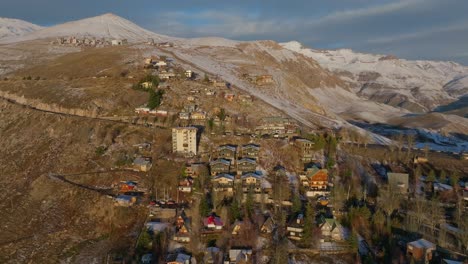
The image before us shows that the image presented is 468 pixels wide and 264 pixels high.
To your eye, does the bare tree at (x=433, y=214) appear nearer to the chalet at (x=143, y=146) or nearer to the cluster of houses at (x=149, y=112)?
the chalet at (x=143, y=146)

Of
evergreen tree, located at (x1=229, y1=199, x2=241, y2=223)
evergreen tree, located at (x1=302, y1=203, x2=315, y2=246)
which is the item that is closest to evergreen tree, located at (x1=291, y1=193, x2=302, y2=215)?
evergreen tree, located at (x1=302, y1=203, x2=315, y2=246)

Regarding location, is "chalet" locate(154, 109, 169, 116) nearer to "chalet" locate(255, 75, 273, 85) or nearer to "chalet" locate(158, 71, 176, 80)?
"chalet" locate(158, 71, 176, 80)

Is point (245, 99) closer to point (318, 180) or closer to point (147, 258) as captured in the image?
point (318, 180)

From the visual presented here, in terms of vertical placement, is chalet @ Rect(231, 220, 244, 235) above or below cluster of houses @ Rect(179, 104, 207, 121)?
below

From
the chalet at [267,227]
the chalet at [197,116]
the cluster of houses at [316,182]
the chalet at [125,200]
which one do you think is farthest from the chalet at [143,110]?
the chalet at [267,227]

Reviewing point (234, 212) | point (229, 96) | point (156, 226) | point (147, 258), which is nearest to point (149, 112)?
point (229, 96)

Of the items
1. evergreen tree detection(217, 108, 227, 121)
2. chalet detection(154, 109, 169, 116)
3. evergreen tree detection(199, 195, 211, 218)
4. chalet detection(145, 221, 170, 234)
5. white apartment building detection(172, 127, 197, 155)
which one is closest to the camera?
chalet detection(145, 221, 170, 234)
